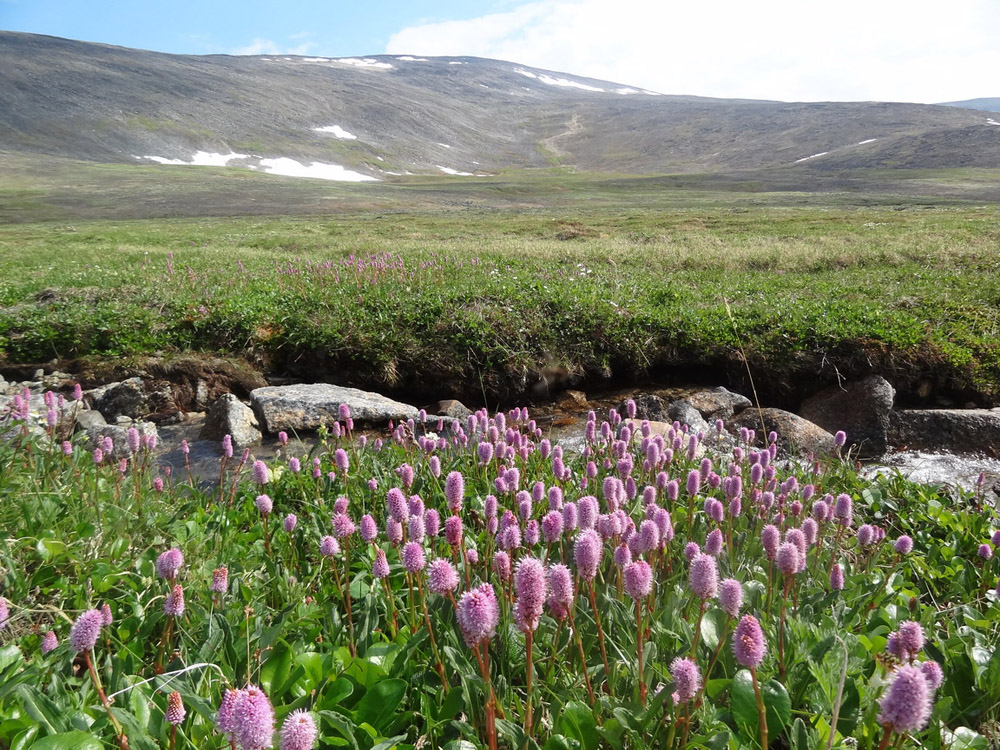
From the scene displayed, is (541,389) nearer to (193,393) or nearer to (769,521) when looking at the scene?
(193,393)

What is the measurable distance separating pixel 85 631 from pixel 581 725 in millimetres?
1635

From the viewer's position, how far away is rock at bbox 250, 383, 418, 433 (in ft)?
27.9

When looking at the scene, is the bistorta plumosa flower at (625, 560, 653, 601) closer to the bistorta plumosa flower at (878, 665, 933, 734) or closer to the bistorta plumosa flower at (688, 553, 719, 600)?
the bistorta plumosa flower at (688, 553, 719, 600)

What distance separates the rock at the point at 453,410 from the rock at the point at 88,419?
14.6 feet

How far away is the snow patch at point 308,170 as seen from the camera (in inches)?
5945

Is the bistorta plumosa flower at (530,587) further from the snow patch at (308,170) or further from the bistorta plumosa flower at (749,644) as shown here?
the snow patch at (308,170)

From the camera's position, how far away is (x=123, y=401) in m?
9.21

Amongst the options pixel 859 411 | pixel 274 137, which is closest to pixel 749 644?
pixel 859 411

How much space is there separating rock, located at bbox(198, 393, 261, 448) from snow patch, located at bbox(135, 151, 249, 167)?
15668 cm

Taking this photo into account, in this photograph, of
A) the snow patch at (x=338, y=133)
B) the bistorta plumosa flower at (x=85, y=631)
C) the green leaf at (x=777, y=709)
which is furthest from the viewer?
the snow patch at (x=338, y=133)

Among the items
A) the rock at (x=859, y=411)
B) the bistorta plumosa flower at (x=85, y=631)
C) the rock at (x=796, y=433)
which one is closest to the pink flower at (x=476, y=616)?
the bistorta plumosa flower at (x=85, y=631)

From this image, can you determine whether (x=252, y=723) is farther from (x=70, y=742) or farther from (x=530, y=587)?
(x=70, y=742)

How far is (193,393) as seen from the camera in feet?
32.3

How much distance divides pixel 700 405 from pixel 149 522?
7732mm
